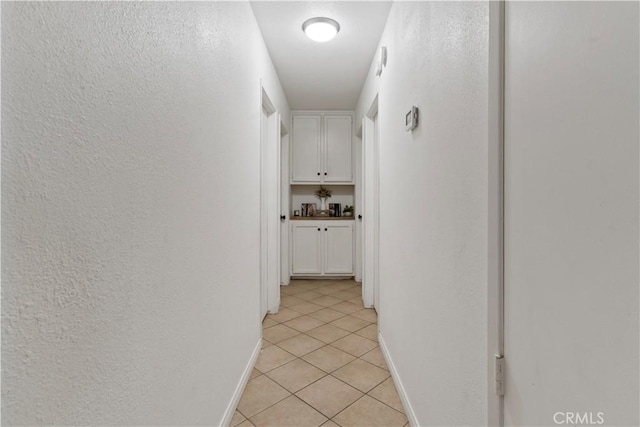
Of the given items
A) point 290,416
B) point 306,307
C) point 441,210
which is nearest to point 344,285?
point 306,307

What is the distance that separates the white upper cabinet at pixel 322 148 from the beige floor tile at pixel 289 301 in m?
1.66

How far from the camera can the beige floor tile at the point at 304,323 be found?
9.43 ft

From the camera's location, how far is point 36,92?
542 mm

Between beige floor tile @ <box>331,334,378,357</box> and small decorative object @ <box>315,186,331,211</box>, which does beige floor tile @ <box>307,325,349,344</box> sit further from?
small decorative object @ <box>315,186,331,211</box>

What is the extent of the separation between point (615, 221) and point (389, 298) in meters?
1.80

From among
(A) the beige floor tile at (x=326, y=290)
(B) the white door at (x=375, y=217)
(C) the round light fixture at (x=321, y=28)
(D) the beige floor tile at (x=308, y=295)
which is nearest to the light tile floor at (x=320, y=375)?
(B) the white door at (x=375, y=217)

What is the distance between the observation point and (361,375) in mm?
2102

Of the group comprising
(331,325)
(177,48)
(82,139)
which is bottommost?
(331,325)

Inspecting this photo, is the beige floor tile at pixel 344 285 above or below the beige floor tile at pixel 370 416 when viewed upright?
above

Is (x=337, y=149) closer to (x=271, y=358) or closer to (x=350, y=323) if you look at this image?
(x=350, y=323)

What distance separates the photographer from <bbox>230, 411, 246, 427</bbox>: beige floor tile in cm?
164

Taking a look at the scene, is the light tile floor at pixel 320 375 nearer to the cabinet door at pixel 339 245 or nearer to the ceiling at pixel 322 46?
the cabinet door at pixel 339 245

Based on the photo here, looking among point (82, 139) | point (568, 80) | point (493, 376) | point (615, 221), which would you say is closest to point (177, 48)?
point (82, 139)

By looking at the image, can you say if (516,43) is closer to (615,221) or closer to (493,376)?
(615,221)
